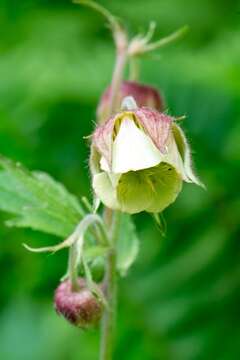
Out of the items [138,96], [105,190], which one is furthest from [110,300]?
[138,96]

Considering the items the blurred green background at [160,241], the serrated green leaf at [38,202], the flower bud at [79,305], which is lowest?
the blurred green background at [160,241]

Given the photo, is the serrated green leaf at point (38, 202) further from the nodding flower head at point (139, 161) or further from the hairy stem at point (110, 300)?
the nodding flower head at point (139, 161)

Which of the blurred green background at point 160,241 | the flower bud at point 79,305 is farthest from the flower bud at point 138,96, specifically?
the blurred green background at point 160,241

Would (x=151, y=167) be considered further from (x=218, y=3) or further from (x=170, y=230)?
(x=218, y=3)

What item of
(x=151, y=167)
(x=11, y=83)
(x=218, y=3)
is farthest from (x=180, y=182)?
(x=218, y=3)

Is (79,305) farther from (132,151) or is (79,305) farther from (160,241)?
(160,241)

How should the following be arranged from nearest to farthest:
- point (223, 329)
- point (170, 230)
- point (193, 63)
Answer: point (223, 329), point (170, 230), point (193, 63)
